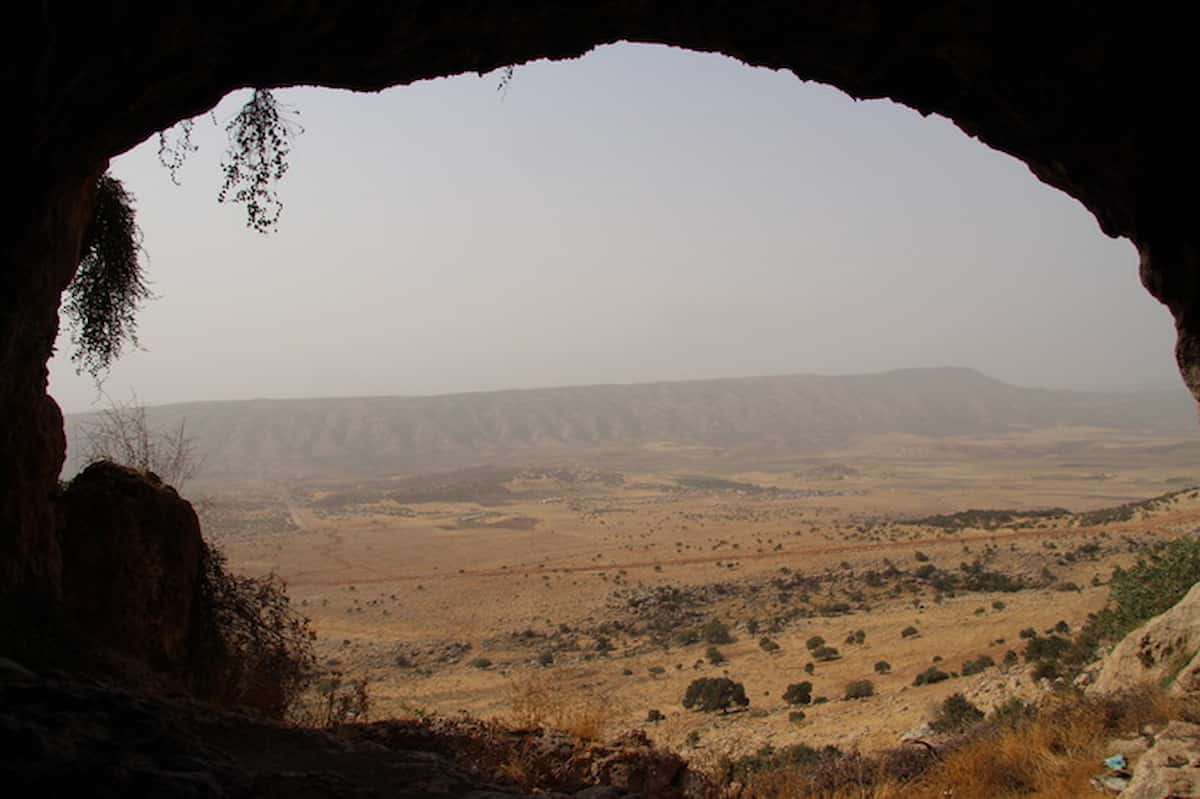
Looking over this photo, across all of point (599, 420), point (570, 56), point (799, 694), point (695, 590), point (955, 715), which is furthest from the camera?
point (599, 420)

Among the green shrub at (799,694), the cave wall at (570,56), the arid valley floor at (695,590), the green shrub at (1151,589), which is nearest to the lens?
the cave wall at (570,56)

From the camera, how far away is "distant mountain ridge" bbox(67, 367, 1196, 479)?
12988cm

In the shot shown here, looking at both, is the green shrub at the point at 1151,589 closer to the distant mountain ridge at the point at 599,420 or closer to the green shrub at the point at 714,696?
the green shrub at the point at 714,696

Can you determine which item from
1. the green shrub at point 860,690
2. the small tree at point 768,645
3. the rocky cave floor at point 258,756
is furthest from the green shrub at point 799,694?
the rocky cave floor at point 258,756

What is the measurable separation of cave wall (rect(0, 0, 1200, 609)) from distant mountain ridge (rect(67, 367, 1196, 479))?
386ft

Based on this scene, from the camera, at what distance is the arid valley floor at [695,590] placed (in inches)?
661

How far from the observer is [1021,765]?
22.9ft

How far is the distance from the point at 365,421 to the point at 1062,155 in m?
146

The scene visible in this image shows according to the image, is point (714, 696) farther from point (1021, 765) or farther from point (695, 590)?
point (695, 590)

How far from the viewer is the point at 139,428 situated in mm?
12555

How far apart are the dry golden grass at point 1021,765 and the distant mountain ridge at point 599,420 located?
390 feet

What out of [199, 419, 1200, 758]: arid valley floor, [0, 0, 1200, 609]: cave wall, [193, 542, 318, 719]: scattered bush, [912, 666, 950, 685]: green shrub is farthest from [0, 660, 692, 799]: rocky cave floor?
[912, 666, 950, 685]: green shrub

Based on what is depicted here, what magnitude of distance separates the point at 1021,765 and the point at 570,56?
7.79 m

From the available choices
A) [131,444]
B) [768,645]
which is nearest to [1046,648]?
[768,645]
